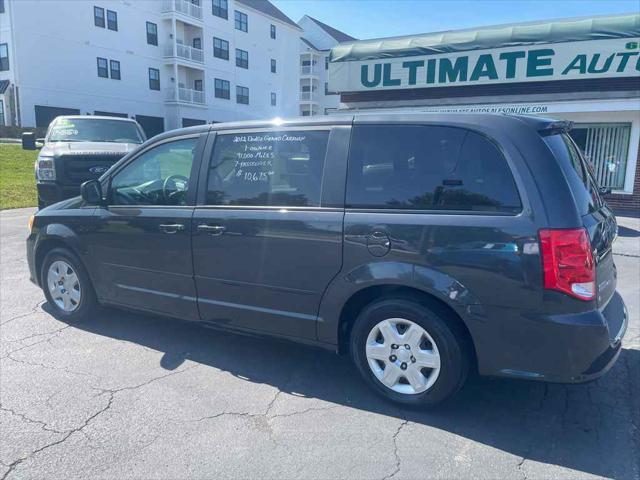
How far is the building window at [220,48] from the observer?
135 feet

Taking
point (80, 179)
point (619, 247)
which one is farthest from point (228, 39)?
point (619, 247)

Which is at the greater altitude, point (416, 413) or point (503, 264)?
point (503, 264)

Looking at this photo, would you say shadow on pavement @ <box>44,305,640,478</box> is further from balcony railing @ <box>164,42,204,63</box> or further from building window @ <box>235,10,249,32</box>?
building window @ <box>235,10,249,32</box>

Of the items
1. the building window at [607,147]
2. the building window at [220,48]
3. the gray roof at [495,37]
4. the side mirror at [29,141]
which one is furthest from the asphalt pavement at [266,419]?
the building window at [220,48]

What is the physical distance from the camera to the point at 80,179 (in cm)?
933

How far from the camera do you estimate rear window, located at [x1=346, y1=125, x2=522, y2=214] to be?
9.86ft

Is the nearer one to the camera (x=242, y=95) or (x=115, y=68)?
(x=115, y=68)

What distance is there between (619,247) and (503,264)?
715 centimetres

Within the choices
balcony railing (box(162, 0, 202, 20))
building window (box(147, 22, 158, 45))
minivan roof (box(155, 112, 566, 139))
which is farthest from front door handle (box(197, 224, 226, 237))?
balcony railing (box(162, 0, 202, 20))

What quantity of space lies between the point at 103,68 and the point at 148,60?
3.89 m

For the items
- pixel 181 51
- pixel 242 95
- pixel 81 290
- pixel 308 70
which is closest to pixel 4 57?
pixel 181 51

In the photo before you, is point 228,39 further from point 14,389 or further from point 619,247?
point 14,389

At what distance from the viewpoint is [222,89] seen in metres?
42.3

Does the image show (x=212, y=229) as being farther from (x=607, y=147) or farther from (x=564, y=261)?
(x=607, y=147)
